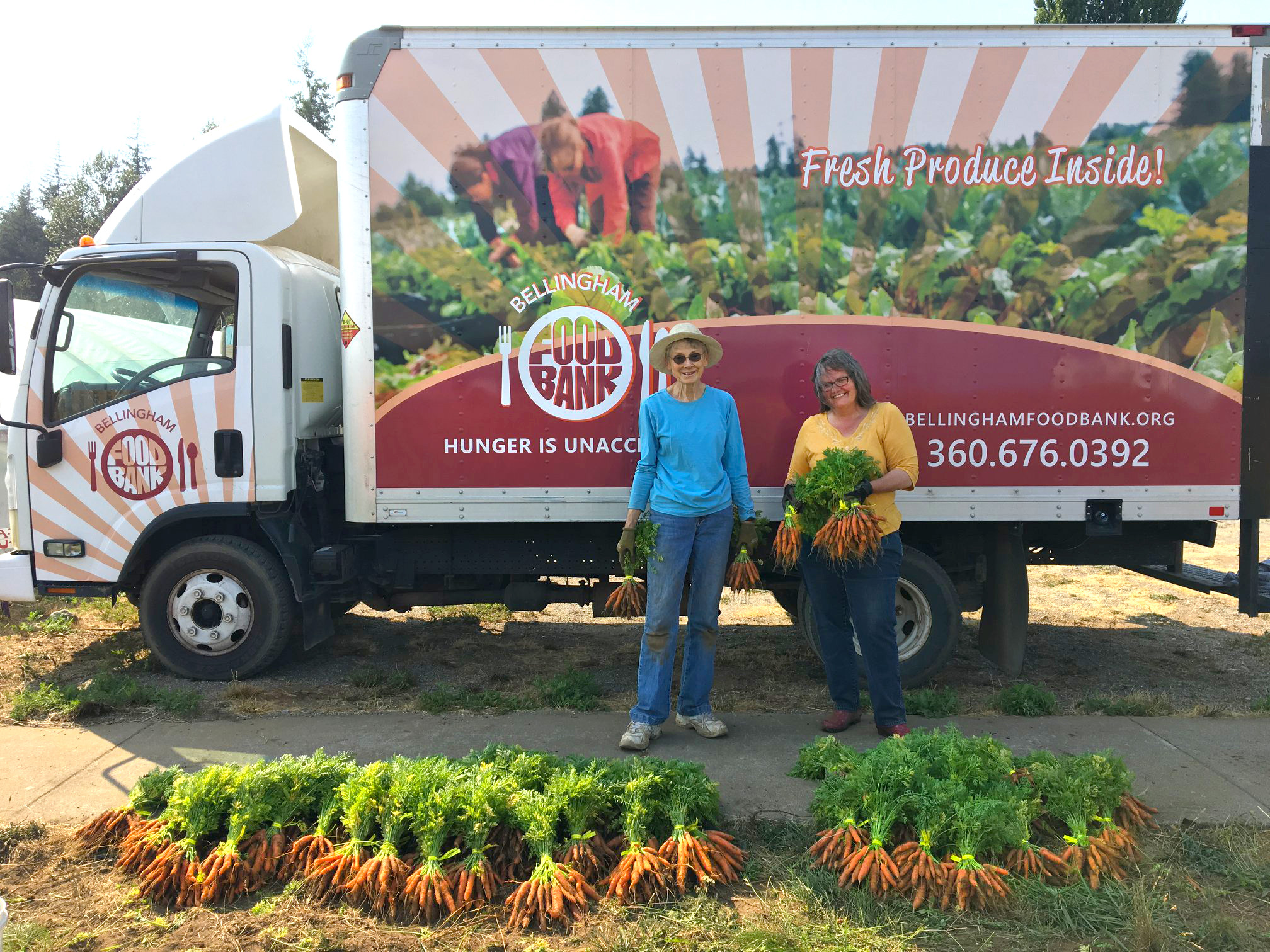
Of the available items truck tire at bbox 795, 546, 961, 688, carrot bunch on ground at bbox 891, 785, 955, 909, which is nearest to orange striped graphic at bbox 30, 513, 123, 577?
truck tire at bbox 795, 546, 961, 688

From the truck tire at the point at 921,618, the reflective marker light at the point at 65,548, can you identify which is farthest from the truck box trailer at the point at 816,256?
the reflective marker light at the point at 65,548

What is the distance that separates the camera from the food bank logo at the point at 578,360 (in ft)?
16.3

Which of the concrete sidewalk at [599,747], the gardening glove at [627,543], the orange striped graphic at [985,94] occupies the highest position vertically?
the orange striped graphic at [985,94]

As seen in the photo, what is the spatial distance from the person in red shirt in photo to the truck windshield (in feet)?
6.76

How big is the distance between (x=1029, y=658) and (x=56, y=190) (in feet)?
138

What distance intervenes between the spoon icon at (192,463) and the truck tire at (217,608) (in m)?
0.38

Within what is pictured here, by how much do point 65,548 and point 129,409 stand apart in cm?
95

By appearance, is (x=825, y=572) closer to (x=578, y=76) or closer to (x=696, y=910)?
(x=696, y=910)

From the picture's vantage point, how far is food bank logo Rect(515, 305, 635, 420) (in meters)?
4.97

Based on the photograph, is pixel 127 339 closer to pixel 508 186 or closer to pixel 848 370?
pixel 508 186

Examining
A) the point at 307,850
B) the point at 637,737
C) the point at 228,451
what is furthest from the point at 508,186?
the point at 307,850

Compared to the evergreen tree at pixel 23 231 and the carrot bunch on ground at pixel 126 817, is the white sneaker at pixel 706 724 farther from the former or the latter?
the evergreen tree at pixel 23 231

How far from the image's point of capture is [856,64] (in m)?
4.87

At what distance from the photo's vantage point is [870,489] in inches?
168
